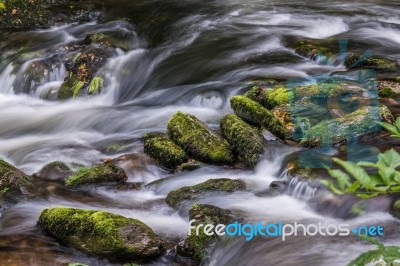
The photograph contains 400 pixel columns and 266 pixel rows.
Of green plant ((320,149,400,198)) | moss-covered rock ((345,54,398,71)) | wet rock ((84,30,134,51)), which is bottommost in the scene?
moss-covered rock ((345,54,398,71))

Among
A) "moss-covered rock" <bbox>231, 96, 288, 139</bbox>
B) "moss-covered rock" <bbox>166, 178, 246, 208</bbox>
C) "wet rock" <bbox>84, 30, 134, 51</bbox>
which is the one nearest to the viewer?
"moss-covered rock" <bbox>166, 178, 246, 208</bbox>

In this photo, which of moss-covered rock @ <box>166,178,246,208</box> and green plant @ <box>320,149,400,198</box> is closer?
green plant @ <box>320,149,400,198</box>

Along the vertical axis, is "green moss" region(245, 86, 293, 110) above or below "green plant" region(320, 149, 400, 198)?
below

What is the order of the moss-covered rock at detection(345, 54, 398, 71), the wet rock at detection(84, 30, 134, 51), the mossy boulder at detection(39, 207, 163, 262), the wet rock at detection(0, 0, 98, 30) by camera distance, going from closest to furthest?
the mossy boulder at detection(39, 207, 163, 262) < the moss-covered rock at detection(345, 54, 398, 71) < the wet rock at detection(84, 30, 134, 51) < the wet rock at detection(0, 0, 98, 30)

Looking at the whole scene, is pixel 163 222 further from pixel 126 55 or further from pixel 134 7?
pixel 134 7

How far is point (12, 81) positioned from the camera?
1187cm

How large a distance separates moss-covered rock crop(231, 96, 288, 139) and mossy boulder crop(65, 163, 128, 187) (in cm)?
214

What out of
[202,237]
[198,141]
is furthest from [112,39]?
[202,237]

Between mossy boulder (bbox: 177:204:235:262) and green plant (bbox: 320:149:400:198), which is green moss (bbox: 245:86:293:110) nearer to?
mossy boulder (bbox: 177:204:235:262)

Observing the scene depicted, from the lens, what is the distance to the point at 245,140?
23.2 feet

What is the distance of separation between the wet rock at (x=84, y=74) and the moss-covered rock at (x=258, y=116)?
4341mm

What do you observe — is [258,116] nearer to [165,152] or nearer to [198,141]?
[198,141]

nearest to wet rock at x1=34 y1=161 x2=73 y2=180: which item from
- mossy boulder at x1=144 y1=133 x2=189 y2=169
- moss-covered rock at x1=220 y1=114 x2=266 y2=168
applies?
mossy boulder at x1=144 y1=133 x2=189 y2=169

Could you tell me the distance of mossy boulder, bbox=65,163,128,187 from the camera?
22.9 feet
